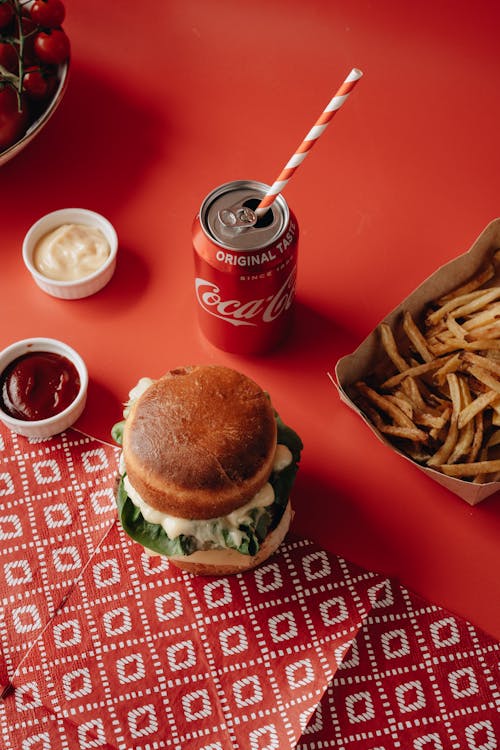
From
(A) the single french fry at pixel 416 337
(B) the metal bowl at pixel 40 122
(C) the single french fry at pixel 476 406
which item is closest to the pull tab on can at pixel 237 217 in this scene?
(A) the single french fry at pixel 416 337

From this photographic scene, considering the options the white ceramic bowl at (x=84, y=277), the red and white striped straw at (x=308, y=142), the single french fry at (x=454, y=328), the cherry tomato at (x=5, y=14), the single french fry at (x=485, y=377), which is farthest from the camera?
the cherry tomato at (x=5, y=14)

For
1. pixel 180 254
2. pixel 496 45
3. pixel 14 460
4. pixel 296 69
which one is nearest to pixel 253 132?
pixel 296 69

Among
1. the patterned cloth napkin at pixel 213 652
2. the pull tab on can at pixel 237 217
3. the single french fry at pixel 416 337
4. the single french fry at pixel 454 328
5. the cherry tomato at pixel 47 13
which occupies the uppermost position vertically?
the single french fry at pixel 454 328

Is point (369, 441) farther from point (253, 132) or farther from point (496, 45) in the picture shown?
point (496, 45)

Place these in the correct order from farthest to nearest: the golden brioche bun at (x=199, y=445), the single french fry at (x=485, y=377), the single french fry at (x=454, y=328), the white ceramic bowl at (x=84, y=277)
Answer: the white ceramic bowl at (x=84, y=277) < the single french fry at (x=454, y=328) < the single french fry at (x=485, y=377) < the golden brioche bun at (x=199, y=445)

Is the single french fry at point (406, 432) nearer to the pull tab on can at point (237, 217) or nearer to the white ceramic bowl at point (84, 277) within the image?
the pull tab on can at point (237, 217)
